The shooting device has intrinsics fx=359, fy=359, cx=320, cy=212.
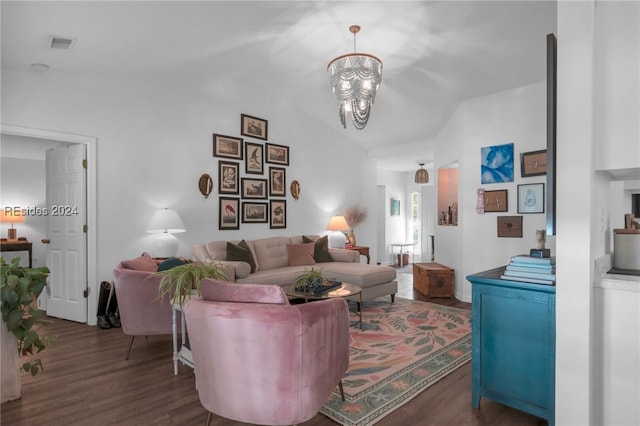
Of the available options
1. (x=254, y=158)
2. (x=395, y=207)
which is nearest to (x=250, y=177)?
(x=254, y=158)

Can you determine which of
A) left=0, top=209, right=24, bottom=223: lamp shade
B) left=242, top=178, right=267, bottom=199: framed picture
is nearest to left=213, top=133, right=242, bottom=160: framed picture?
left=242, top=178, right=267, bottom=199: framed picture

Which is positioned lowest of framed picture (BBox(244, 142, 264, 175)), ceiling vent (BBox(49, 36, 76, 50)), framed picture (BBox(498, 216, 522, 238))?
framed picture (BBox(498, 216, 522, 238))

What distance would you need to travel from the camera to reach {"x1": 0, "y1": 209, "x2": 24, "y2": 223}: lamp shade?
6.36 meters

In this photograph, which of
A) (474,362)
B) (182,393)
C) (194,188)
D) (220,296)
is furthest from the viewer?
(194,188)

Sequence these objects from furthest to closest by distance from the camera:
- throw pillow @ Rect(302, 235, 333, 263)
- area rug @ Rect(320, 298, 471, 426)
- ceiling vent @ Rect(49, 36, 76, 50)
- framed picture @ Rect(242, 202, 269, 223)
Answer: framed picture @ Rect(242, 202, 269, 223), throw pillow @ Rect(302, 235, 333, 263), ceiling vent @ Rect(49, 36, 76, 50), area rug @ Rect(320, 298, 471, 426)

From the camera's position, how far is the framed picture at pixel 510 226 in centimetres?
463

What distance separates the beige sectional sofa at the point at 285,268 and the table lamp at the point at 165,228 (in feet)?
1.05

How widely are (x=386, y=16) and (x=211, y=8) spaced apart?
5.32 feet

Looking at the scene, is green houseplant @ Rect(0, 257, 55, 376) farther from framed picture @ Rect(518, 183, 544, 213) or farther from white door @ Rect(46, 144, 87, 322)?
framed picture @ Rect(518, 183, 544, 213)

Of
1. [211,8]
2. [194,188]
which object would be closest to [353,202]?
[194,188]

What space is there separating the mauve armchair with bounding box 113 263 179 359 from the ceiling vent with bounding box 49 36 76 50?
2182 mm

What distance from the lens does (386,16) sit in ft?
11.2

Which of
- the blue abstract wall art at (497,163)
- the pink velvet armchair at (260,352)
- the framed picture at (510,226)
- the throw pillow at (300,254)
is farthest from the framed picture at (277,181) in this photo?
the pink velvet armchair at (260,352)

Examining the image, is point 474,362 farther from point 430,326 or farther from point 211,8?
point 211,8
